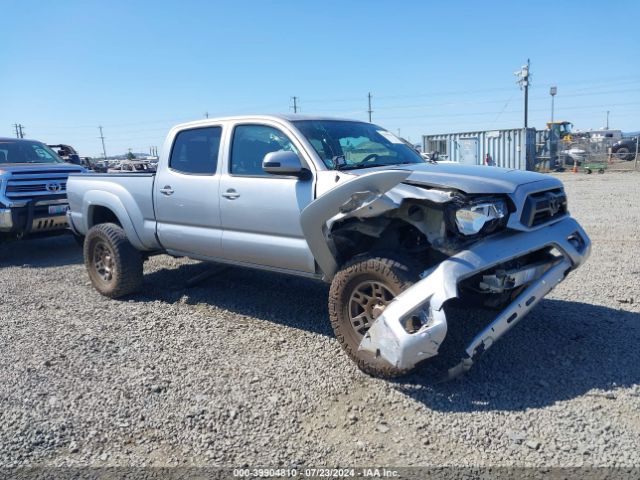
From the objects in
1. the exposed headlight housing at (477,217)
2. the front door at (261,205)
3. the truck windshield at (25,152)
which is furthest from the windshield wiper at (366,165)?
the truck windshield at (25,152)

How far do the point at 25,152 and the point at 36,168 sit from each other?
1.34m

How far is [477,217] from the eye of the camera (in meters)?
3.50

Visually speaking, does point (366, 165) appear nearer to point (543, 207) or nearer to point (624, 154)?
point (543, 207)

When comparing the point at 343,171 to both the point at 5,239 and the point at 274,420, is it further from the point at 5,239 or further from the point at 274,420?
the point at 5,239

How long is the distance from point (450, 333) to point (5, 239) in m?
7.98


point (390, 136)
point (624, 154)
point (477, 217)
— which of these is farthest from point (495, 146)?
point (477, 217)

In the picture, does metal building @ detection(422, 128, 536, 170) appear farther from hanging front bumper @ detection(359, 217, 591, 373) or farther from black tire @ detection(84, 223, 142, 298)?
hanging front bumper @ detection(359, 217, 591, 373)

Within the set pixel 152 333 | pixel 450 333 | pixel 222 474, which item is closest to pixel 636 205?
pixel 450 333

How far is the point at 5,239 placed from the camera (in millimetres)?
9078

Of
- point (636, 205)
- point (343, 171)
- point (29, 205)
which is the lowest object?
point (636, 205)

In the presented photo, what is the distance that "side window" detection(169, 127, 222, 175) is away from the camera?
522 cm

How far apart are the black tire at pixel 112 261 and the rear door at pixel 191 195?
1.95 ft

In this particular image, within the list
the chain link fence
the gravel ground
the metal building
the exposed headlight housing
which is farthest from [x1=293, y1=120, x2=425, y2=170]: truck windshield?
the chain link fence

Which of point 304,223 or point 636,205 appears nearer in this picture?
point 304,223
